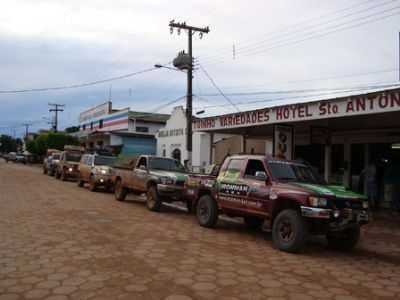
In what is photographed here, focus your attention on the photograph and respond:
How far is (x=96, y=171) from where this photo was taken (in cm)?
2073

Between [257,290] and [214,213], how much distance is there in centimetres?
516

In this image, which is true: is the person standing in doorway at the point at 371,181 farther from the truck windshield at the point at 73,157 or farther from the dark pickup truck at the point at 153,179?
the truck windshield at the point at 73,157

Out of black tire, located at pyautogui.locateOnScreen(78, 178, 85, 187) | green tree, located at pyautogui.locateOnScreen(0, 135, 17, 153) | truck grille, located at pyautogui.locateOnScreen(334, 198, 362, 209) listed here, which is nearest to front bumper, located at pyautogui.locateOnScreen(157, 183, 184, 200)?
truck grille, located at pyautogui.locateOnScreen(334, 198, 362, 209)

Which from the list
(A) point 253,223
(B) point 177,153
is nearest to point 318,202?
(A) point 253,223

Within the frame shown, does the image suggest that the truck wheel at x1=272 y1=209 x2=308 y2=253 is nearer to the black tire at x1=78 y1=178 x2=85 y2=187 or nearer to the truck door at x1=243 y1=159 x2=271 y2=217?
the truck door at x1=243 y1=159 x2=271 y2=217

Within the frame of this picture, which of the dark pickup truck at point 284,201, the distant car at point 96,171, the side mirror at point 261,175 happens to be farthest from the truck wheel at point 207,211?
the distant car at point 96,171

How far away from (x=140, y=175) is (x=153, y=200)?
134 cm

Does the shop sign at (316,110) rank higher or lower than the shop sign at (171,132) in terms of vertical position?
lower

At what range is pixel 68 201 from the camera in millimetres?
15906

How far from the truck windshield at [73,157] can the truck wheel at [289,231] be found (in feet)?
72.4

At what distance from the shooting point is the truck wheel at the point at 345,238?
30.4ft

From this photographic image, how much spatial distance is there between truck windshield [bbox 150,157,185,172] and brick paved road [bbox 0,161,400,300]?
372 centimetres

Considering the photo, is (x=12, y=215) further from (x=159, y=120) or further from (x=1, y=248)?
(x=159, y=120)

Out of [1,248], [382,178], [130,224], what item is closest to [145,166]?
[130,224]
